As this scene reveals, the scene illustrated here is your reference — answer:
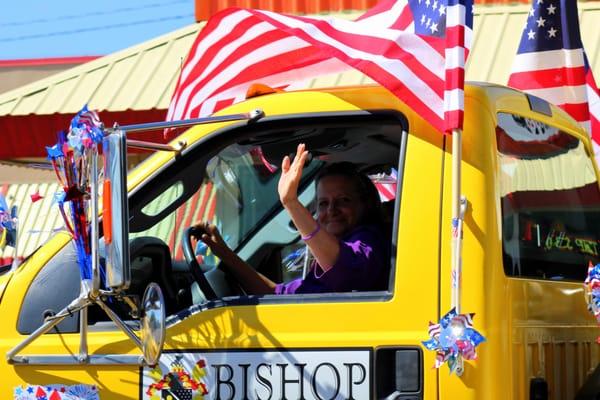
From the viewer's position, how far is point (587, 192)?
14.5 feet

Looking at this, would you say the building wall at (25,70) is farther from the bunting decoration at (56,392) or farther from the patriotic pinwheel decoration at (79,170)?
the patriotic pinwheel decoration at (79,170)

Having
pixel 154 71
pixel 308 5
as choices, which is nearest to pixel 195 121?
pixel 308 5

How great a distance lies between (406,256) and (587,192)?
4.43 feet

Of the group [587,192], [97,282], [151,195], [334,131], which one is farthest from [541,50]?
[97,282]

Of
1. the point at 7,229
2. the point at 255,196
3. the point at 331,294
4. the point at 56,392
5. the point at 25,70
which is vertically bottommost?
the point at 56,392

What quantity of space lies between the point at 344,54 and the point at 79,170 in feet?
3.12

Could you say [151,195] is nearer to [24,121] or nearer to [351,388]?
[351,388]

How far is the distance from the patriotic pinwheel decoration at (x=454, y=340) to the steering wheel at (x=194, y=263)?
0.98 m

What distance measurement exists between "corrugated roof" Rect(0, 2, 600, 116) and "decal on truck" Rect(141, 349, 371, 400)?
971 cm

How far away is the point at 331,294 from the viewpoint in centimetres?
339

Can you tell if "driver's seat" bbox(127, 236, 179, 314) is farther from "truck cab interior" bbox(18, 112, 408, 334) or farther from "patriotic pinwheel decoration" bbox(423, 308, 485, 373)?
"patriotic pinwheel decoration" bbox(423, 308, 485, 373)

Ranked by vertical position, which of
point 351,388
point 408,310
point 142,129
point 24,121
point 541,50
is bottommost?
point 351,388

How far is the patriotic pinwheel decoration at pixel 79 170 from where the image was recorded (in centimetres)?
331

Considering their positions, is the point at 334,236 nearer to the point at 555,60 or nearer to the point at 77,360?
the point at 77,360
